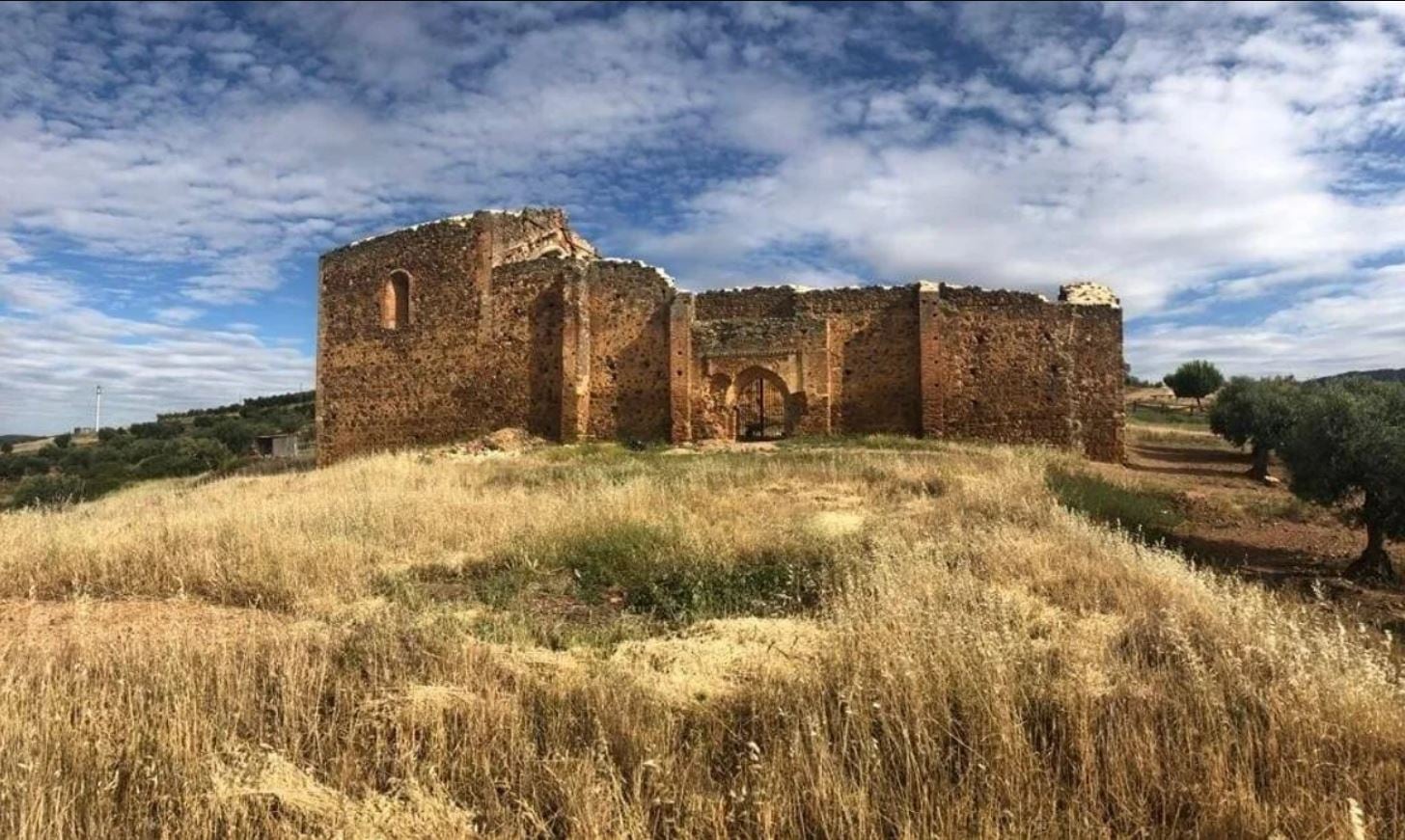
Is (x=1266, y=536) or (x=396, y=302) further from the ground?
(x=396, y=302)

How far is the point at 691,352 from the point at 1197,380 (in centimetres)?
4186

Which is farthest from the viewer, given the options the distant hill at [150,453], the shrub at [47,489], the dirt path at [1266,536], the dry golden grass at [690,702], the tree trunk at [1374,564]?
the distant hill at [150,453]

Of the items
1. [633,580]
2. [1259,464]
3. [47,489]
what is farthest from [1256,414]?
[47,489]

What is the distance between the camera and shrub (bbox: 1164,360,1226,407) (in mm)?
49406

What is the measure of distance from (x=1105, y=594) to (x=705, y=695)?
3.32 meters

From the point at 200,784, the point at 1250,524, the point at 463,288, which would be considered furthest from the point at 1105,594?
the point at 463,288

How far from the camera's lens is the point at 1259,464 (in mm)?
23484

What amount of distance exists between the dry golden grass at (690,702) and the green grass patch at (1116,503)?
4682 mm

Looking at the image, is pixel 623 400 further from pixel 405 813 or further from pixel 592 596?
pixel 405 813

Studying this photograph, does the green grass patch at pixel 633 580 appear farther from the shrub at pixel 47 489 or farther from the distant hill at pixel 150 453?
the shrub at pixel 47 489

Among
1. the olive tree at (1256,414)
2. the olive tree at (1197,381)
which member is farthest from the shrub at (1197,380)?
the olive tree at (1256,414)

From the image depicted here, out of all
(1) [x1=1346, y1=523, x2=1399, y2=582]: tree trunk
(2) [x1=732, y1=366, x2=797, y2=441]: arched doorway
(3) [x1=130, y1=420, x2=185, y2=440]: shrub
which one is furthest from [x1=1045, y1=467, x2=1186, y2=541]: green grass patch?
(3) [x1=130, y1=420, x2=185, y2=440]: shrub

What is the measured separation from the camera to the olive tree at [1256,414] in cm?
2269

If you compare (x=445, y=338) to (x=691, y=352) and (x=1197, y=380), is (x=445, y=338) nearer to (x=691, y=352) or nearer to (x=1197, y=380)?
(x=691, y=352)
